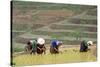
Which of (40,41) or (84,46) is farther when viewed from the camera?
(84,46)

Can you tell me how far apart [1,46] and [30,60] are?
0.32 metres

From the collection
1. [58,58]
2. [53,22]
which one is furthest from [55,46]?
[53,22]

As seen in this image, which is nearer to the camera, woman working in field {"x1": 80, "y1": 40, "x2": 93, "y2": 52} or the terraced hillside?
the terraced hillside

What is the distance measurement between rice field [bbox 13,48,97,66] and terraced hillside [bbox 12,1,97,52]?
3.7 inches

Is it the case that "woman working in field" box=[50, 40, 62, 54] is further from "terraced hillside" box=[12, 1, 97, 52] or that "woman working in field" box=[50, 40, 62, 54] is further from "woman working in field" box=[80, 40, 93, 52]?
"woman working in field" box=[80, 40, 93, 52]

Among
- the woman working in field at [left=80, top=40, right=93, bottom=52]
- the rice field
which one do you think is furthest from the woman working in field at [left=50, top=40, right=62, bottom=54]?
the woman working in field at [left=80, top=40, right=93, bottom=52]

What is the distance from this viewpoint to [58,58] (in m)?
2.05

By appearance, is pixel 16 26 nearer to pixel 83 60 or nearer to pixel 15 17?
pixel 15 17

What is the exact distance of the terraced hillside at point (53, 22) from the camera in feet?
6.38

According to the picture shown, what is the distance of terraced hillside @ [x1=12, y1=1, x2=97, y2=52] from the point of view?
1945mm

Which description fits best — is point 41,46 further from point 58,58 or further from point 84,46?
point 84,46

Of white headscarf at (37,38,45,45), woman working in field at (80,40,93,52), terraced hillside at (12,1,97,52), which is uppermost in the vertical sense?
terraced hillside at (12,1,97,52)

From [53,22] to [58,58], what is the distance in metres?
0.38

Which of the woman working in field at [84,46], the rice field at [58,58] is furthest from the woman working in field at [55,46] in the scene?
the woman working in field at [84,46]
